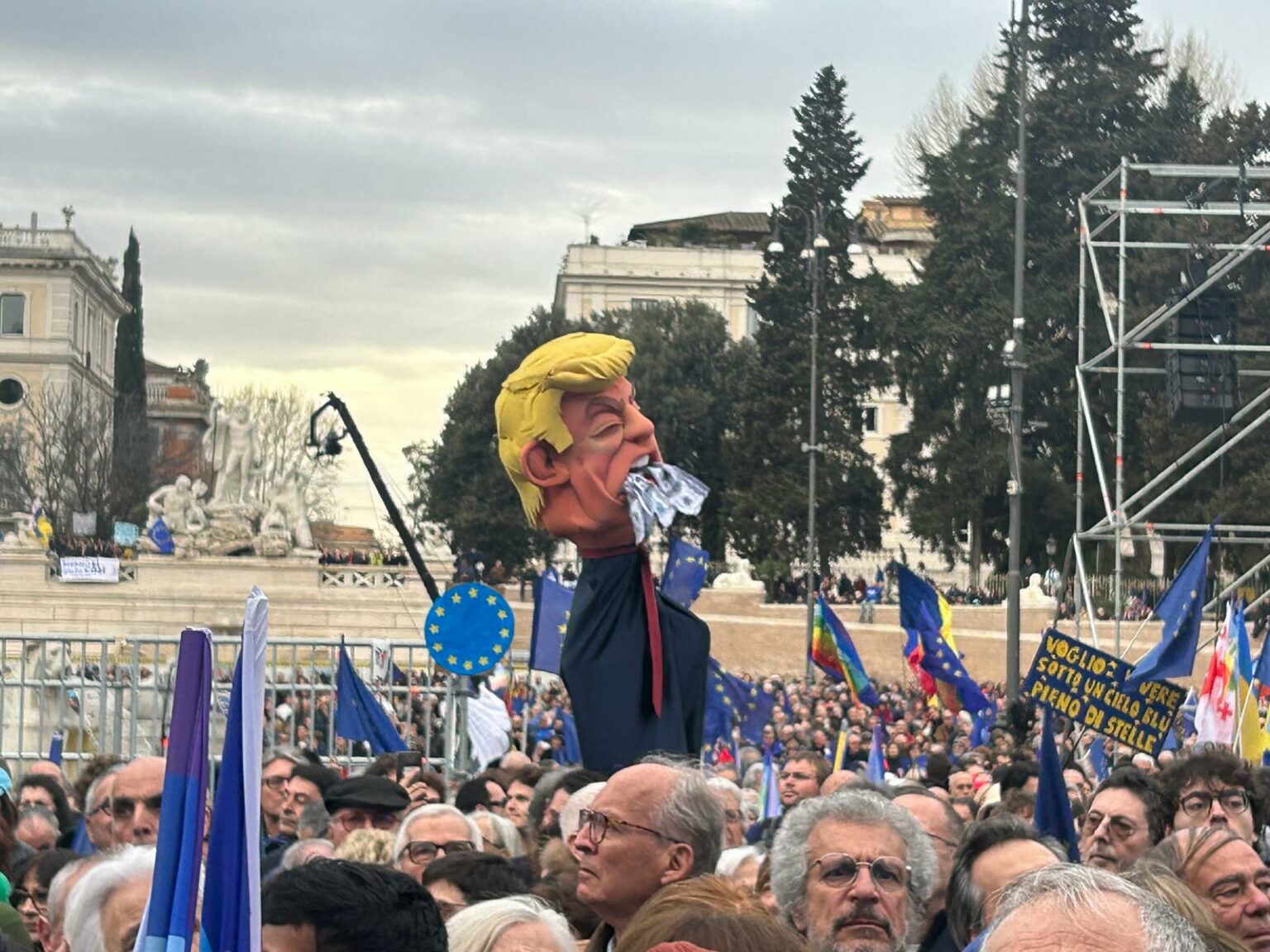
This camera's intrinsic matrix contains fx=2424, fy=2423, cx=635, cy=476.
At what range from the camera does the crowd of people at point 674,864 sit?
11.8ft

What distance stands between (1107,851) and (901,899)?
193 cm

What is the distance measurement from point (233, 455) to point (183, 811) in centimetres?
4606

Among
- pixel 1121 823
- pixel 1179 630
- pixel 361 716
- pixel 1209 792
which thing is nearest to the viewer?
pixel 1121 823

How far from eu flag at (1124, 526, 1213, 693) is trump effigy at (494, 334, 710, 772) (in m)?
4.57

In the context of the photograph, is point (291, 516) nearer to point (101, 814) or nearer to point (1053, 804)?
point (101, 814)

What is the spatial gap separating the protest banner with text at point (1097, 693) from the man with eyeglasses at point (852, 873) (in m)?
6.96

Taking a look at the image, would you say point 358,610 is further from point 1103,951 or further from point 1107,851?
point 1103,951

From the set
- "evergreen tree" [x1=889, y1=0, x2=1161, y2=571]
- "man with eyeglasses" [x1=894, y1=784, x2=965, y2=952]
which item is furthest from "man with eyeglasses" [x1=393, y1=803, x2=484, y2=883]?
"evergreen tree" [x1=889, y1=0, x2=1161, y2=571]

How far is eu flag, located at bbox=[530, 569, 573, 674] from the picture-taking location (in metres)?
12.8

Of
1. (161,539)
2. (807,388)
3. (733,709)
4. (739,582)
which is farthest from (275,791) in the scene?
(807,388)

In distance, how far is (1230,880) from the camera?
521 cm

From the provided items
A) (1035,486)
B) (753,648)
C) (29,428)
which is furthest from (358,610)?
(29,428)

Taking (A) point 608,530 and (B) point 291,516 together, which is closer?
(A) point 608,530

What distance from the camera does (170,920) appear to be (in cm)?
A: 365
